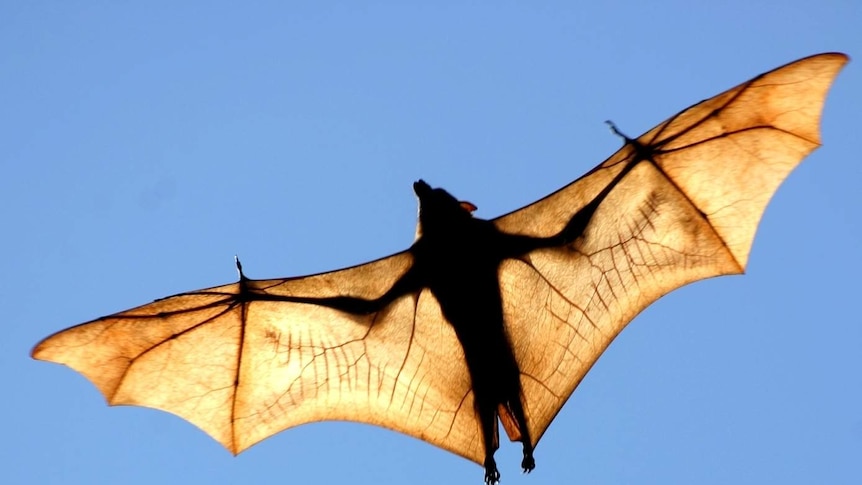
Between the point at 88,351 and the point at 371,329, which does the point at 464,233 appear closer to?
the point at 371,329

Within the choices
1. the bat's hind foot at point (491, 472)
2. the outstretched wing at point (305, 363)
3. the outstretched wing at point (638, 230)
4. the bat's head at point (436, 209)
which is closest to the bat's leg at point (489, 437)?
the bat's hind foot at point (491, 472)

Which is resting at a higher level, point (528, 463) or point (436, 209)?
point (436, 209)

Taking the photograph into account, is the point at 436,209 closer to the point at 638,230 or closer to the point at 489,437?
the point at 638,230

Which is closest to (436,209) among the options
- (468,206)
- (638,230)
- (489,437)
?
(468,206)

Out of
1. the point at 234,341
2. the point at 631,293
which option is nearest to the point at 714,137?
the point at 631,293

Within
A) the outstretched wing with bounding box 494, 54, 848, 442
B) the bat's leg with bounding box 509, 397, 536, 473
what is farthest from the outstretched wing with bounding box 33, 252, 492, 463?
the outstretched wing with bounding box 494, 54, 848, 442

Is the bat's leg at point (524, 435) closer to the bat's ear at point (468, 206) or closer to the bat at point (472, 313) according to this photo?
the bat at point (472, 313)
